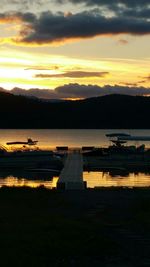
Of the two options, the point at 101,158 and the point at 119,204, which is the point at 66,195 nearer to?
the point at 119,204

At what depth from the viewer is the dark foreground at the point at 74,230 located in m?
8.98

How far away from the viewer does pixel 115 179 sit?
46281 millimetres


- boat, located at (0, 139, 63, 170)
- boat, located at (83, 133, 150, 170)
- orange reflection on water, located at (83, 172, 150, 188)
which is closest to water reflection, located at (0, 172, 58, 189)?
orange reflection on water, located at (83, 172, 150, 188)

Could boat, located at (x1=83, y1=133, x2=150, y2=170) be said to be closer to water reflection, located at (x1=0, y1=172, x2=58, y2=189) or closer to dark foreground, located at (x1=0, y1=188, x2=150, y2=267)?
water reflection, located at (x1=0, y1=172, x2=58, y2=189)

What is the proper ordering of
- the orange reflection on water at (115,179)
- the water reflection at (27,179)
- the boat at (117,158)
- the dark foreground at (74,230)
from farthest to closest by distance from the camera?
the boat at (117,158), the water reflection at (27,179), the orange reflection on water at (115,179), the dark foreground at (74,230)

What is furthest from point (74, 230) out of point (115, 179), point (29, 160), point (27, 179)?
point (29, 160)

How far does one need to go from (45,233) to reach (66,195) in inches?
299

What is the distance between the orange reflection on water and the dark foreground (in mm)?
24281

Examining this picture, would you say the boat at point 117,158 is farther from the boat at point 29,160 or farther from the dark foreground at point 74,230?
the dark foreground at point 74,230

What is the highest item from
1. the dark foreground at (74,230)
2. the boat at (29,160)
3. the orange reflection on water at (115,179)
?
the boat at (29,160)

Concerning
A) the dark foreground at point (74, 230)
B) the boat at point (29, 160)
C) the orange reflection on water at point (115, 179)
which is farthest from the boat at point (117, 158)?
the dark foreground at point (74, 230)

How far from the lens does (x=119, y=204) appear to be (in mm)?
16156

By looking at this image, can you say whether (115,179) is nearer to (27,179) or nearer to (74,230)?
(27,179)

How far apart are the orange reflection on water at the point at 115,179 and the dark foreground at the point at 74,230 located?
2428 cm
